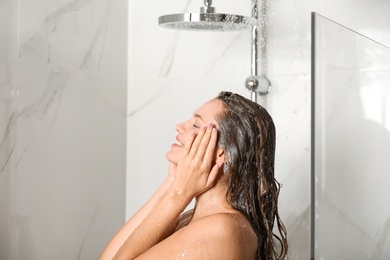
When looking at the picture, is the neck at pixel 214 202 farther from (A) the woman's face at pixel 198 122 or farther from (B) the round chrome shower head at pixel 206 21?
(B) the round chrome shower head at pixel 206 21

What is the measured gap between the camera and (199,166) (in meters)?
1.38

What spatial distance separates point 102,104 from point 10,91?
1.70ft

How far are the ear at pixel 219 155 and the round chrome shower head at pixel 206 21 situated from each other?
0.56m

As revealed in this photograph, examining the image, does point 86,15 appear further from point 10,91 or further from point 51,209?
point 51,209

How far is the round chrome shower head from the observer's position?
1.85m

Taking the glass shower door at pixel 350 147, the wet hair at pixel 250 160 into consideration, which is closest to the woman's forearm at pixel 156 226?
the wet hair at pixel 250 160

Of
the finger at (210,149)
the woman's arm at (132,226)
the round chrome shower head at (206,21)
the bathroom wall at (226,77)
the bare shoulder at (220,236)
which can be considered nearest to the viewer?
the bare shoulder at (220,236)

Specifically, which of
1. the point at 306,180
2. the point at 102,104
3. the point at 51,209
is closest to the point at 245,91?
the point at 306,180

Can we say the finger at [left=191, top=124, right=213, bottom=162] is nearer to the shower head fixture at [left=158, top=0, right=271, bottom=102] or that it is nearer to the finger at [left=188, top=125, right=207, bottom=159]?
the finger at [left=188, top=125, right=207, bottom=159]

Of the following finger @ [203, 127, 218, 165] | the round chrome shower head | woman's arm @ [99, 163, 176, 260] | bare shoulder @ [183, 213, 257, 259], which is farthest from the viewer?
the round chrome shower head

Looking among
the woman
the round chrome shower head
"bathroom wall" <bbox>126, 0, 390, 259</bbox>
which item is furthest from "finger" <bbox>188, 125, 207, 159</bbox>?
"bathroom wall" <bbox>126, 0, 390, 259</bbox>

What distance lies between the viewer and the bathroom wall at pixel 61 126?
191 cm

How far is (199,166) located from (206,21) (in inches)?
23.6

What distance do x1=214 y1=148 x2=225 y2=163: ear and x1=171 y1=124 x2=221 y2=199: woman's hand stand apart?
0.04 feet
